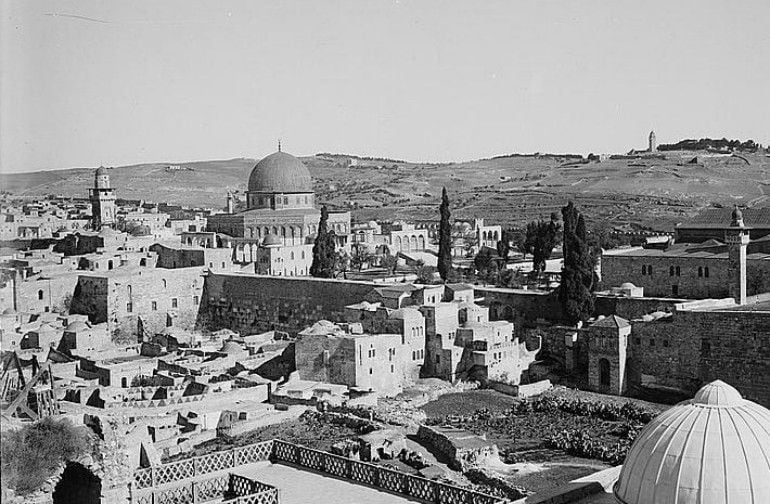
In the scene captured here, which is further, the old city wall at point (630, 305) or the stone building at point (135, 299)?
the stone building at point (135, 299)

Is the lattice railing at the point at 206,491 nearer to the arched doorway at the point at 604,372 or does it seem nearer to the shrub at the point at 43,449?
the shrub at the point at 43,449

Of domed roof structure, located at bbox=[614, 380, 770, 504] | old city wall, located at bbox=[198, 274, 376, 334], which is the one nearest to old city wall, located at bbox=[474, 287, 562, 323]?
old city wall, located at bbox=[198, 274, 376, 334]

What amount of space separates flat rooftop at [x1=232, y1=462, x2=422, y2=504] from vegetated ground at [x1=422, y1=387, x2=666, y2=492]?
262 inches

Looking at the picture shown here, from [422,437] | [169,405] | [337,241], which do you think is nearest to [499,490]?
[422,437]

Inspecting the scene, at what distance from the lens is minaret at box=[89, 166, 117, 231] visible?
41938 mm

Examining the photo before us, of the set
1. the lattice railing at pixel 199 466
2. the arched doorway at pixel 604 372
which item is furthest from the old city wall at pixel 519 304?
the lattice railing at pixel 199 466

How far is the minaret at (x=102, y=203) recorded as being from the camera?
41.9 metres

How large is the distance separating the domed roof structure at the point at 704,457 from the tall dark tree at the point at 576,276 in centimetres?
1712

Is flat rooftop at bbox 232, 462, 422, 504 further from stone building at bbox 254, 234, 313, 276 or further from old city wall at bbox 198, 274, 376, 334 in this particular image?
stone building at bbox 254, 234, 313, 276

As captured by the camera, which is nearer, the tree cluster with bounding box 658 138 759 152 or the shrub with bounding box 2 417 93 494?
the shrub with bounding box 2 417 93 494

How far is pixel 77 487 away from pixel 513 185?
96051 mm

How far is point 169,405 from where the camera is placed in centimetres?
1925

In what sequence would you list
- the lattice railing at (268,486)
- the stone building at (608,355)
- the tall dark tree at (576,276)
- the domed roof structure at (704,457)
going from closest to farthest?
the domed roof structure at (704,457) < the lattice railing at (268,486) < the stone building at (608,355) < the tall dark tree at (576,276)

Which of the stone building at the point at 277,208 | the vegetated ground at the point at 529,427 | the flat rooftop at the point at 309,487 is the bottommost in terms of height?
the vegetated ground at the point at 529,427
